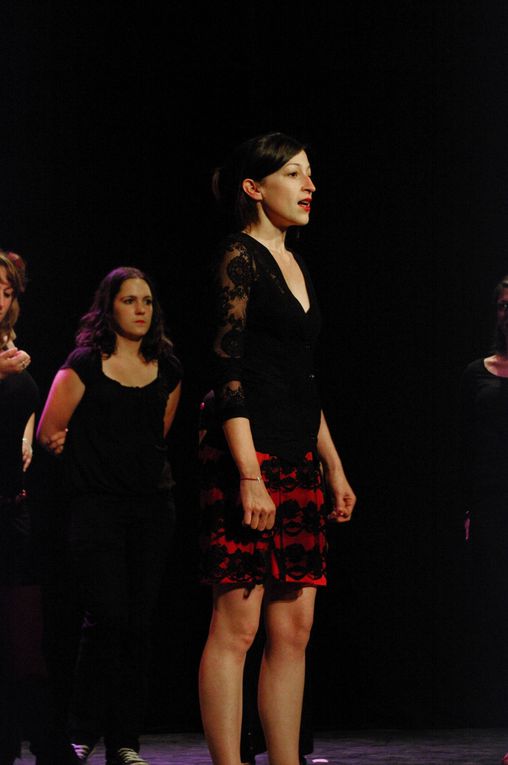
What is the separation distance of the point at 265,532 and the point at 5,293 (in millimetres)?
1135

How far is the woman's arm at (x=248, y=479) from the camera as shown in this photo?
2.39 metres

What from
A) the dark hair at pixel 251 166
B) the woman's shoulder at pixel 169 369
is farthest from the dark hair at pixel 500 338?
the dark hair at pixel 251 166

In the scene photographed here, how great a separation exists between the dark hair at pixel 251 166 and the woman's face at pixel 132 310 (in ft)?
2.95

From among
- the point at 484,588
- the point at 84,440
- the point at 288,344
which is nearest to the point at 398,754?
the point at 484,588

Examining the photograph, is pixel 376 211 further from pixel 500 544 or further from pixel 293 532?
pixel 293 532

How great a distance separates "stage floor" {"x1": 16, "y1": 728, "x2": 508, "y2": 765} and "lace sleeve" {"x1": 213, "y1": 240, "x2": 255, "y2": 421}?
1.59m

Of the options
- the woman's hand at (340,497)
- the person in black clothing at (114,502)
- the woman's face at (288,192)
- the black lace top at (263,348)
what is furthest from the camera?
the person in black clothing at (114,502)

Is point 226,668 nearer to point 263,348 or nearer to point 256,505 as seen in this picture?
point 256,505

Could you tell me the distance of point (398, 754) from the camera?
3732mm

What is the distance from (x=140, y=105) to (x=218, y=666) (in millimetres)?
2487

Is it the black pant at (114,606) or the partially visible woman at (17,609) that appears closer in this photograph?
the partially visible woman at (17,609)

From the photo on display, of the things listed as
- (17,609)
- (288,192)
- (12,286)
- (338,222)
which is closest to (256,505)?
(288,192)

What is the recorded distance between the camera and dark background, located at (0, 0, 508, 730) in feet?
14.0

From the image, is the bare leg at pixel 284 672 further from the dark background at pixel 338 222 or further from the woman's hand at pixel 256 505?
the dark background at pixel 338 222
